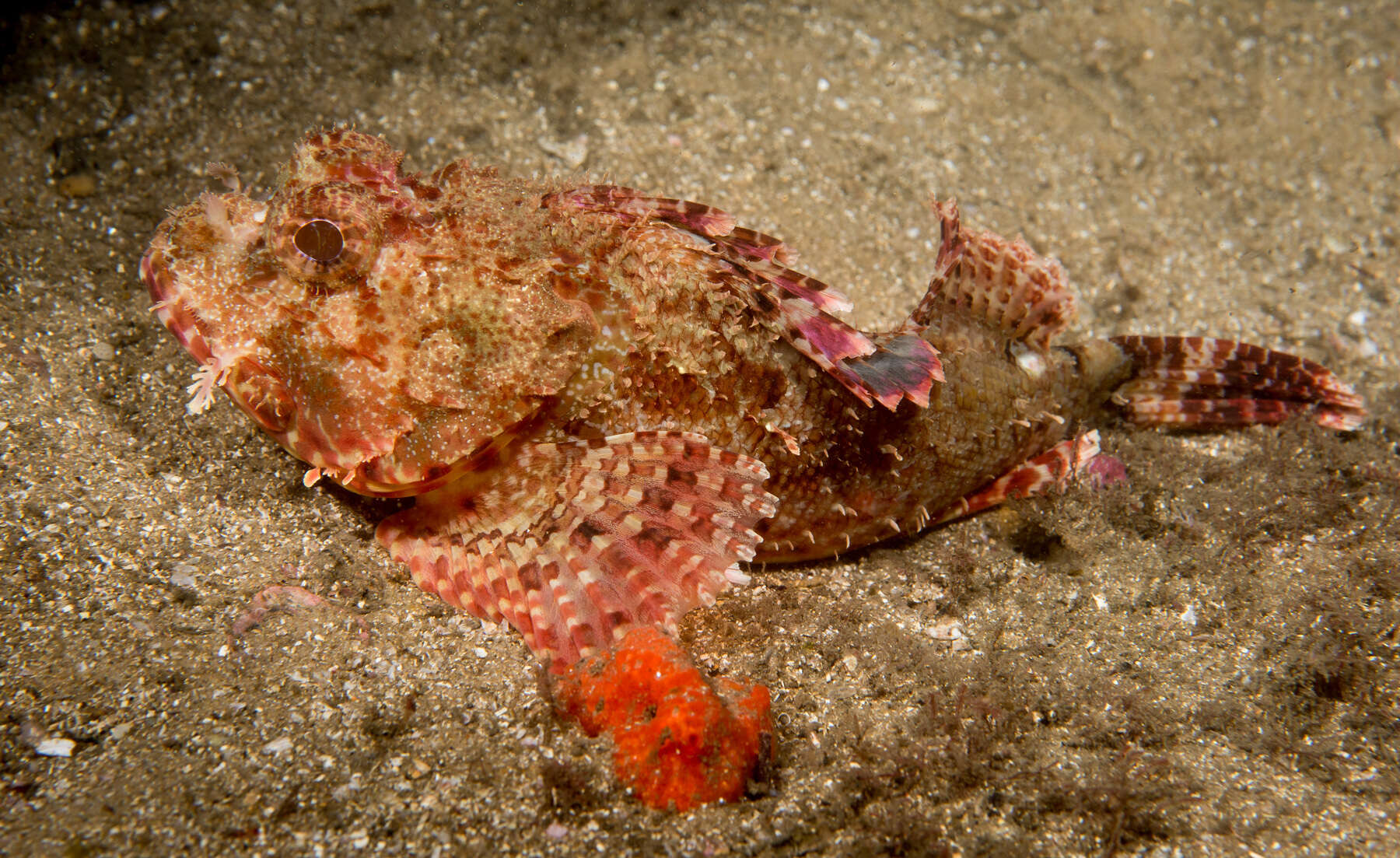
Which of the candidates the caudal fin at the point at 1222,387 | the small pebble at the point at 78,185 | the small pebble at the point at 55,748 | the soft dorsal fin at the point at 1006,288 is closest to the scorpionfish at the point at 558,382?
the soft dorsal fin at the point at 1006,288

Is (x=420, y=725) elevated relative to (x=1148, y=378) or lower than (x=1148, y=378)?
lower

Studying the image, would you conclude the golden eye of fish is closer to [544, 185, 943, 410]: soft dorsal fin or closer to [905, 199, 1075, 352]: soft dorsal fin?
[544, 185, 943, 410]: soft dorsal fin

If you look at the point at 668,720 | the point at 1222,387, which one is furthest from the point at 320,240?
the point at 1222,387

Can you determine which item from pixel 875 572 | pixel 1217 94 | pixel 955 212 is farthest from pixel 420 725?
pixel 1217 94

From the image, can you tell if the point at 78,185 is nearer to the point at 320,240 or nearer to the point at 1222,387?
the point at 320,240

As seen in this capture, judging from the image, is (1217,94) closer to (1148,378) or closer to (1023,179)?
(1023,179)

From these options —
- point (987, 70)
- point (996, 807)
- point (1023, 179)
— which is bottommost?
point (996, 807)

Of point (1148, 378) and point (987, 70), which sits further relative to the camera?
point (987, 70)
